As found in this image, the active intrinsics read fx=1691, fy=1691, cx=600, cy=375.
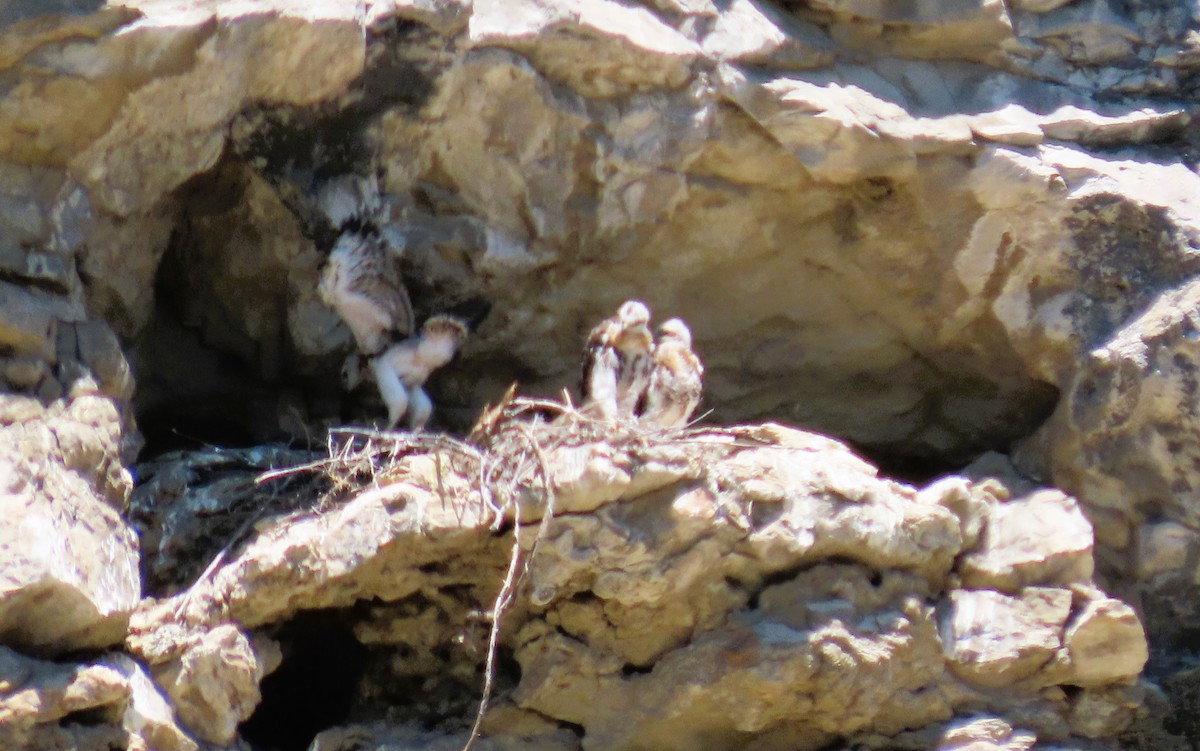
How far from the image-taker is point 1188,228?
216 inches

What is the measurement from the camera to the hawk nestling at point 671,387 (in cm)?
534

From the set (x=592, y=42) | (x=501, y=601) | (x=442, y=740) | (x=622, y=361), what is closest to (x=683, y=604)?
(x=501, y=601)

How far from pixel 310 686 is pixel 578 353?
1561 mm

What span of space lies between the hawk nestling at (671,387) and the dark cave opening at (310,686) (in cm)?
117

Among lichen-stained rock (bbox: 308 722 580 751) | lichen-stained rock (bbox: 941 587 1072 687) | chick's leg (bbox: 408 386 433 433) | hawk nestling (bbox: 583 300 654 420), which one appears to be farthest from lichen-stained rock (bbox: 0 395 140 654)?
lichen-stained rock (bbox: 941 587 1072 687)

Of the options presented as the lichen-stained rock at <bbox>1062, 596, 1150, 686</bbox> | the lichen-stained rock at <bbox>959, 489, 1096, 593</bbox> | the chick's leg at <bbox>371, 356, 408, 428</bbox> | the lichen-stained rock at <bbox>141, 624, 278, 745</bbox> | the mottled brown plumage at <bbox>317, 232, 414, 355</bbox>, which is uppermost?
the mottled brown plumage at <bbox>317, 232, 414, 355</bbox>

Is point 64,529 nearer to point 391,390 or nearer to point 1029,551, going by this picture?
point 391,390

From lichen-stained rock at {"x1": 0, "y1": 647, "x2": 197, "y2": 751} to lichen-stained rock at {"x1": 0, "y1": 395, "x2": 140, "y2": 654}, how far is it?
0.09 metres

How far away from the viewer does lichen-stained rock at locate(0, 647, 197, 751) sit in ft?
12.6

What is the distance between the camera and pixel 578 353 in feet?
19.8

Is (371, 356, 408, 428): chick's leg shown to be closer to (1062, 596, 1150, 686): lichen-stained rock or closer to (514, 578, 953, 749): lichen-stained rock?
(514, 578, 953, 749): lichen-stained rock

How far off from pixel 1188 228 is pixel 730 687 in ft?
7.18

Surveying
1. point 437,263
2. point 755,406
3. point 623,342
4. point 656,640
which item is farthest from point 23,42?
point 755,406

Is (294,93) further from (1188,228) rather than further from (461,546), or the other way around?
(1188,228)
